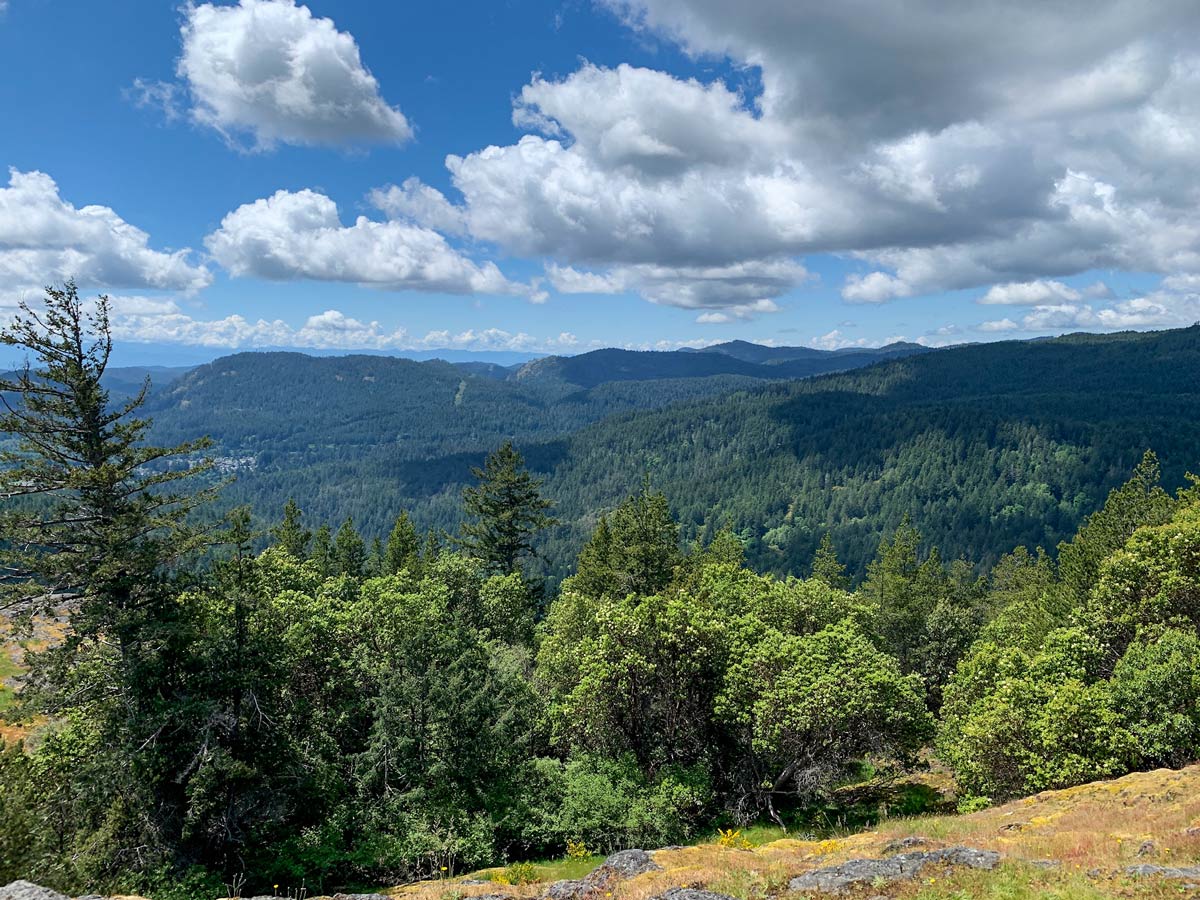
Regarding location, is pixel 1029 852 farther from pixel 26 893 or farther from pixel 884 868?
pixel 26 893

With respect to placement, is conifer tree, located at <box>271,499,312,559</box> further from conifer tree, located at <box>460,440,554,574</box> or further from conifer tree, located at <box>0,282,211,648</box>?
conifer tree, located at <box>0,282,211,648</box>

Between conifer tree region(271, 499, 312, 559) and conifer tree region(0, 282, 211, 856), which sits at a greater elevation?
conifer tree region(0, 282, 211, 856)

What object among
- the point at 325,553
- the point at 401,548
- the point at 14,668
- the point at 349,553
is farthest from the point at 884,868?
the point at 14,668

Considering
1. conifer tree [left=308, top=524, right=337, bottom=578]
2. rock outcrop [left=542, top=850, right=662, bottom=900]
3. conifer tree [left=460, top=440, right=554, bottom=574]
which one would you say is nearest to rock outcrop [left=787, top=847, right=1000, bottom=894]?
rock outcrop [left=542, top=850, right=662, bottom=900]

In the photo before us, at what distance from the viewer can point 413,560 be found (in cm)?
6241

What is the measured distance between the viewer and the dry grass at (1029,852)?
11.6m

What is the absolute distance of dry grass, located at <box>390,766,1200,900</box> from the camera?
11625 mm

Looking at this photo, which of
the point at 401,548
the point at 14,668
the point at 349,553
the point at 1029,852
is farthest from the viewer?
the point at 349,553

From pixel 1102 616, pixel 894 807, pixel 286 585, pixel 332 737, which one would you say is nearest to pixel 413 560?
pixel 286 585

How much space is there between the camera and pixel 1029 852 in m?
13.9

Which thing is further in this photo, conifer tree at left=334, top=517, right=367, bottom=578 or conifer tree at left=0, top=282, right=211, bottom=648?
conifer tree at left=334, top=517, right=367, bottom=578

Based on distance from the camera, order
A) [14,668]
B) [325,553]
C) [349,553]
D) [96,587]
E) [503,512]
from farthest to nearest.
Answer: [349,553], [325,553], [14,668], [503,512], [96,587]

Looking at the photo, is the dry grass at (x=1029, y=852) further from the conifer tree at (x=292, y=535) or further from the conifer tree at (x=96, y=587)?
the conifer tree at (x=292, y=535)

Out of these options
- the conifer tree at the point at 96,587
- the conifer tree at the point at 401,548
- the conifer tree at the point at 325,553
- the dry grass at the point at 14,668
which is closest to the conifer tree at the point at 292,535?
the conifer tree at the point at 325,553
